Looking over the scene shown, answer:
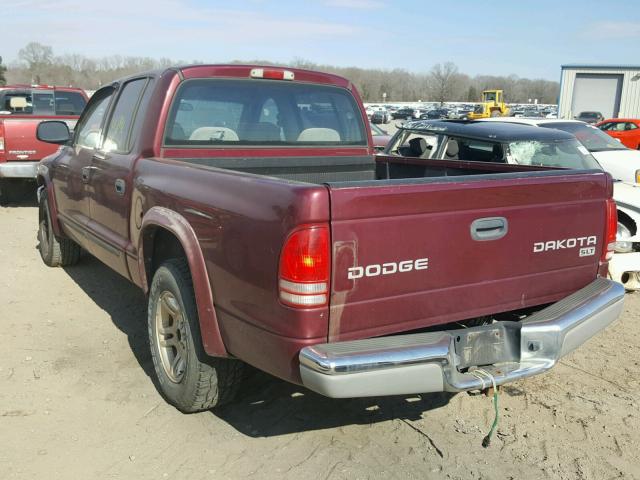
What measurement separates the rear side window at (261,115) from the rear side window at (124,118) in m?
0.43

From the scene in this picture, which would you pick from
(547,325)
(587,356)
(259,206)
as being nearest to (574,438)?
(547,325)

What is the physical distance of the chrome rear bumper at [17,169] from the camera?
948cm

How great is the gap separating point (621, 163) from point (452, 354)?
7.14 metres

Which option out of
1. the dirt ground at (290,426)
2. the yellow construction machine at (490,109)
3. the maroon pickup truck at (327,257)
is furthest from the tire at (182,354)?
the yellow construction machine at (490,109)

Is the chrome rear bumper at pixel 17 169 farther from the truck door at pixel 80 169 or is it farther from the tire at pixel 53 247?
the truck door at pixel 80 169

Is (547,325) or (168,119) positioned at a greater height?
(168,119)

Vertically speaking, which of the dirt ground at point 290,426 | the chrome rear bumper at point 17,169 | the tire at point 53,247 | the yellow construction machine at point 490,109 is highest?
the yellow construction machine at point 490,109

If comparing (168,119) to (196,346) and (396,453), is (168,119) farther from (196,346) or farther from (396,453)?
(396,453)

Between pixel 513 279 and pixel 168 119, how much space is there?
2.33m

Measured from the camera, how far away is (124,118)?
176 inches

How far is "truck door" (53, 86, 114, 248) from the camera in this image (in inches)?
192

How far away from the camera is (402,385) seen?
2.58m

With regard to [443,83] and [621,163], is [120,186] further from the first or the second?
[443,83]

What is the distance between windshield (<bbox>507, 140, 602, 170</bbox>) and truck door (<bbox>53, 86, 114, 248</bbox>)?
4233 millimetres
